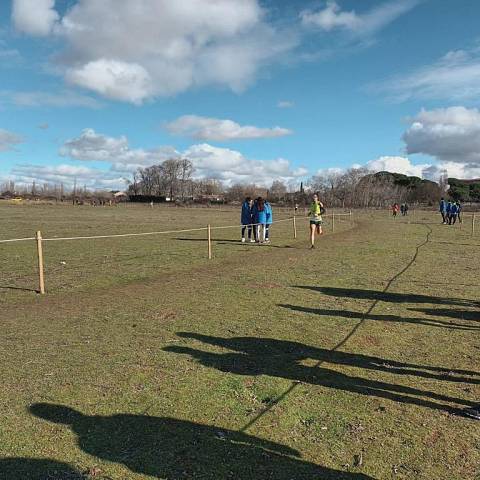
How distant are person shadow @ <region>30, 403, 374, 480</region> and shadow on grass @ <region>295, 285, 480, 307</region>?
5.88 meters

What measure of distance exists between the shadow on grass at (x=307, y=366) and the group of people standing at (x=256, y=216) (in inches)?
520

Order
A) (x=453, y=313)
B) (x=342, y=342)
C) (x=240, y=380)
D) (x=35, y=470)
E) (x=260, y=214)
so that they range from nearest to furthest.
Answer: (x=35, y=470) → (x=240, y=380) → (x=342, y=342) → (x=453, y=313) → (x=260, y=214)

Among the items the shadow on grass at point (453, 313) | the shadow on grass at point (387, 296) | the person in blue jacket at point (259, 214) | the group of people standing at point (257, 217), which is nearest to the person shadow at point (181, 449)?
the shadow on grass at point (453, 313)

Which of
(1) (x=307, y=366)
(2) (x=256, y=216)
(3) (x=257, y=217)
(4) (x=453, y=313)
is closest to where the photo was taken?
(1) (x=307, y=366)

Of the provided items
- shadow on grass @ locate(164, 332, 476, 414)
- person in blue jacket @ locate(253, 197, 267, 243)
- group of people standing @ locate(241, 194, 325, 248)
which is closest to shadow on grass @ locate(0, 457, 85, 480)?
shadow on grass @ locate(164, 332, 476, 414)

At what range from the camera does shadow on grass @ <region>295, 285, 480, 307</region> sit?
28.8ft

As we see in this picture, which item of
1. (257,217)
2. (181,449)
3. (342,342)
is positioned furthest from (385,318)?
(257,217)

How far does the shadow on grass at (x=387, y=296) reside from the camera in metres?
8.78

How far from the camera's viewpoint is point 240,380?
4.95m

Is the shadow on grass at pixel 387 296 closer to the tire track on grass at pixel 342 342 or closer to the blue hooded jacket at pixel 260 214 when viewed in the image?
the tire track on grass at pixel 342 342

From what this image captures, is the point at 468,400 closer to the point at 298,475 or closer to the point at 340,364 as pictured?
the point at 340,364

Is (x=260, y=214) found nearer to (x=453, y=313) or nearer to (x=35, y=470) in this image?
(x=453, y=313)

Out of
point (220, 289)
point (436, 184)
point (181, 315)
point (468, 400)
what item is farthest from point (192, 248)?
point (436, 184)

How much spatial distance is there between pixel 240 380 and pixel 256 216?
15339 mm
